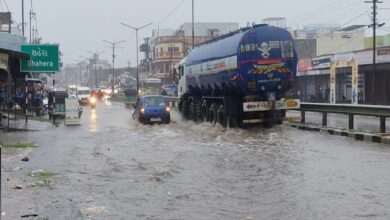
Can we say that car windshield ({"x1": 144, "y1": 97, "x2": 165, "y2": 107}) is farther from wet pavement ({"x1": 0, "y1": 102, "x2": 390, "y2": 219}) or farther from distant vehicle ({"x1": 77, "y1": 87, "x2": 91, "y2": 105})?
distant vehicle ({"x1": 77, "y1": 87, "x2": 91, "y2": 105})

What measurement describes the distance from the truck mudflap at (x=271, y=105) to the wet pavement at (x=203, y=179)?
315 centimetres

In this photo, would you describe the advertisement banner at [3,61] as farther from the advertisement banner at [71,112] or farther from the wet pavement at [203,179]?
the wet pavement at [203,179]

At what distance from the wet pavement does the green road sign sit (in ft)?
48.4

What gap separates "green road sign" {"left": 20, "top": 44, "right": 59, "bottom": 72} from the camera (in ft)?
112

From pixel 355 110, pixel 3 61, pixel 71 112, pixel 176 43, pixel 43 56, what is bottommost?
pixel 71 112

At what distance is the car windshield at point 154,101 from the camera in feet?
100

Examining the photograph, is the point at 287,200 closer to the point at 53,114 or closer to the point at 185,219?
the point at 185,219

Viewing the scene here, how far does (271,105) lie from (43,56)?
1618cm

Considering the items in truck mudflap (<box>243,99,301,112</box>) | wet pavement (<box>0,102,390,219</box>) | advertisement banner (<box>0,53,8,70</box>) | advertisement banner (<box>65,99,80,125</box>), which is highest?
advertisement banner (<box>0,53,8,70</box>)

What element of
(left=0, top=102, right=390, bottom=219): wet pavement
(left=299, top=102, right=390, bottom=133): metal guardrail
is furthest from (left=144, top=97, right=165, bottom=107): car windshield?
(left=0, top=102, right=390, bottom=219): wet pavement

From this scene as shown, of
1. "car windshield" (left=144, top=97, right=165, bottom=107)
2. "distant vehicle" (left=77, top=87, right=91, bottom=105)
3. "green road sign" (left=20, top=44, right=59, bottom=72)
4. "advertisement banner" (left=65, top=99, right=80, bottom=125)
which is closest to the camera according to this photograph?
"car windshield" (left=144, top=97, right=165, bottom=107)

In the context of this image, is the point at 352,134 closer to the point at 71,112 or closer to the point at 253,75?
the point at 253,75

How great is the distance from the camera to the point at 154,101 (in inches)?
1213

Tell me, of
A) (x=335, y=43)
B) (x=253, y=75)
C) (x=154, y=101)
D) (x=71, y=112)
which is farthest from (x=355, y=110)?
(x=335, y=43)
